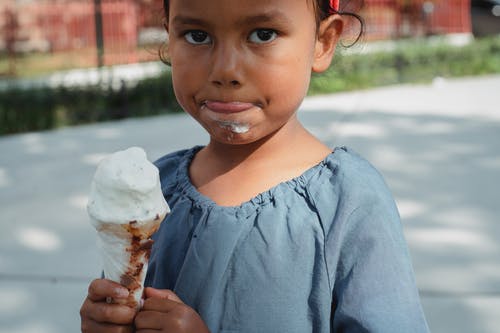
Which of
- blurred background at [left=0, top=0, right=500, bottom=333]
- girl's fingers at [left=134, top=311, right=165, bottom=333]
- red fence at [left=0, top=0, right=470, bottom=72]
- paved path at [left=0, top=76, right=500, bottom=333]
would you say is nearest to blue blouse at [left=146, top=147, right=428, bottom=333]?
girl's fingers at [left=134, top=311, right=165, bottom=333]

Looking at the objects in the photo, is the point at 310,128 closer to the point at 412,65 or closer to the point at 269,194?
the point at 412,65

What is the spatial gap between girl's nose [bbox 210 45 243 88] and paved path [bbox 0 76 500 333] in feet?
5.96

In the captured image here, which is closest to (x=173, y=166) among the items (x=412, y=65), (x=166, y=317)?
(x=166, y=317)

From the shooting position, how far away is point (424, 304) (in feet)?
9.81

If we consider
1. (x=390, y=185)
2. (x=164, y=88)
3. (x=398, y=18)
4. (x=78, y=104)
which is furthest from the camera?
(x=398, y=18)

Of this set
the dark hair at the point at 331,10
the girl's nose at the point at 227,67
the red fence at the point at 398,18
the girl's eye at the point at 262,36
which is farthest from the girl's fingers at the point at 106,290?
the red fence at the point at 398,18

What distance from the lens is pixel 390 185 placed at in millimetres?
4473

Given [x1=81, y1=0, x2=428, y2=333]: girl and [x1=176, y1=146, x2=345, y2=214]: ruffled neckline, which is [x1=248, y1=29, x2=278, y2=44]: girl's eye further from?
[x1=176, y1=146, x2=345, y2=214]: ruffled neckline

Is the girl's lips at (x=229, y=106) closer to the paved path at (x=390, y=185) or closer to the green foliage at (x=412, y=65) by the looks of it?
the paved path at (x=390, y=185)

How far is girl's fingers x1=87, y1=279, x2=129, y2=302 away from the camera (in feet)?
4.32

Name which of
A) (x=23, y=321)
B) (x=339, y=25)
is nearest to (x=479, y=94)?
(x=23, y=321)

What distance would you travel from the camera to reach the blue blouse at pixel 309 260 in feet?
4.42

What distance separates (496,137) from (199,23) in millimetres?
4756

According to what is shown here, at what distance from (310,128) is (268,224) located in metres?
4.71
